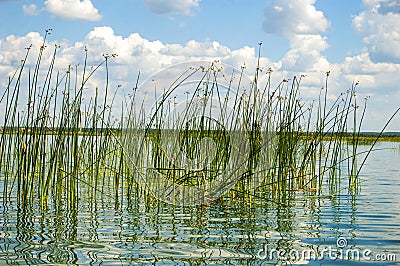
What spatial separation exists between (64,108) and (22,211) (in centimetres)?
108

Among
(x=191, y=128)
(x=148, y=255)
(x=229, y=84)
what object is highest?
(x=229, y=84)

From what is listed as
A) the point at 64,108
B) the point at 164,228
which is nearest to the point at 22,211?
the point at 64,108

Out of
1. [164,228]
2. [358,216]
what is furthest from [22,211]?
[358,216]

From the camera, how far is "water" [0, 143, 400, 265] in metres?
4.05

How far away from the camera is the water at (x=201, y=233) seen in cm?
405

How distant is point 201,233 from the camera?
15.8ft

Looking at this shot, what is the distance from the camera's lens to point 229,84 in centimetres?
673

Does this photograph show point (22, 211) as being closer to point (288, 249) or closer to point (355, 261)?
point (288, 249)

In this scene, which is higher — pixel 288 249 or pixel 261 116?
pixel 261 116

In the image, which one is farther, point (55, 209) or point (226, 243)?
point (55, 209)

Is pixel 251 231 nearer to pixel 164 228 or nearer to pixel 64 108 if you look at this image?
pixel 164 228

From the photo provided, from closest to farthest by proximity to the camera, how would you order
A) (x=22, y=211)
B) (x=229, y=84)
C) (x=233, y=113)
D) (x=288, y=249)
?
(x=288, y=249)
(x=22, y=211)
(x=233, y=113)
(x=229, y=84)

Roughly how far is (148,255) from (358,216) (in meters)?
2.54

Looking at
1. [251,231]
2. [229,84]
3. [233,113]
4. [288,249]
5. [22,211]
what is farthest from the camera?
Answer: [229,84]
